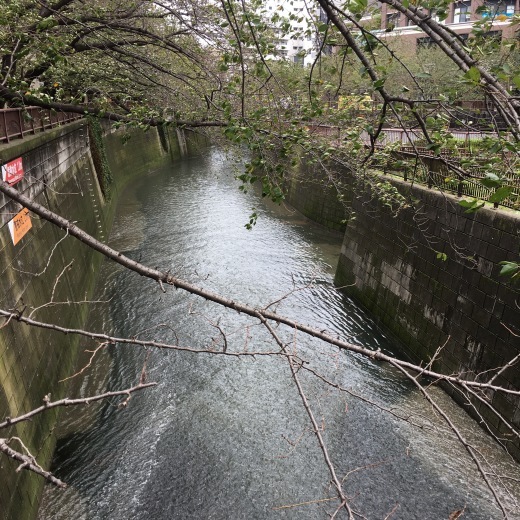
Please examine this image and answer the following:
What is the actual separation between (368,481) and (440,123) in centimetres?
510

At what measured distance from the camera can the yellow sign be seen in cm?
761

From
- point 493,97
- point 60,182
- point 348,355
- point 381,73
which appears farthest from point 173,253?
point 493,97

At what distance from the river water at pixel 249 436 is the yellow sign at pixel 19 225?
2843mm

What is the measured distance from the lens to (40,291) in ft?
27.8

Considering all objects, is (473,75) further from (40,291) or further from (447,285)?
(40,291)

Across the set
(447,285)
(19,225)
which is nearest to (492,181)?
(447,285)

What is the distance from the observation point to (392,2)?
2.22m

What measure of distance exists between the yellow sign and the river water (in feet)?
9.33

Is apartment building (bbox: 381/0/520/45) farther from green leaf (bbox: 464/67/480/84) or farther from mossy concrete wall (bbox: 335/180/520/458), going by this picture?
mossy concrete wall (bbox: 335/180/520/458)

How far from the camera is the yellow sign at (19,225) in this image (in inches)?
299

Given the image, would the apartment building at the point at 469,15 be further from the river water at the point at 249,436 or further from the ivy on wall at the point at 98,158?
the ivy on wall at the point at 98,158

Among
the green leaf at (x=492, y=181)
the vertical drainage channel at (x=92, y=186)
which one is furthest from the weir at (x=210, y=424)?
the vertical drainage channel at (x=92, y=186)

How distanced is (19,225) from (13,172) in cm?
102

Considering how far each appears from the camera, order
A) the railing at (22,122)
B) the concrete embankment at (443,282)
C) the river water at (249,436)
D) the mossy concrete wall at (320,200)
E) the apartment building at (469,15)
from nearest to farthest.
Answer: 1. the apartment building at (469,15)
2. the river water at (249,436)
3. the concrete embankment at (443,282)
4. the railing at (22,122)
5. the mossy concrete wall at (320,200)
